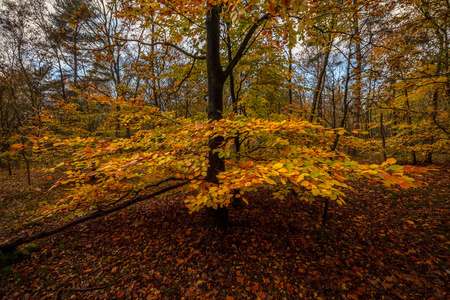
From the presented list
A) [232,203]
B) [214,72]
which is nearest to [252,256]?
[232,203]

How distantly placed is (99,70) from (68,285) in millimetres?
14445

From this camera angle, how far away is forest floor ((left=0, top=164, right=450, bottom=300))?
279 centimetres

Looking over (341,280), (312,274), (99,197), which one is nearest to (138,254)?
(99,197)

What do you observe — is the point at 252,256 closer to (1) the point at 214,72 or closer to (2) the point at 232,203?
(2) the point at 232,203

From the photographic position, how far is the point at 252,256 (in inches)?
133

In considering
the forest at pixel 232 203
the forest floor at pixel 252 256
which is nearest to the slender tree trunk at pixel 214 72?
the forest at pixel 232 203

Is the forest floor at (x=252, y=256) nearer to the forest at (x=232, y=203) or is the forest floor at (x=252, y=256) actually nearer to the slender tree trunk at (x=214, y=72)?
the forest at (x=232, y=203)

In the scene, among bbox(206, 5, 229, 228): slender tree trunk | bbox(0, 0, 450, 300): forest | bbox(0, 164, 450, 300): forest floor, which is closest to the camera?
bbox(0, 0, 450, 300): forest

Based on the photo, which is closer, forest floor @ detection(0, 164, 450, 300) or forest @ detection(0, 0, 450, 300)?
forest @ detection(0, 0, 450, 300)

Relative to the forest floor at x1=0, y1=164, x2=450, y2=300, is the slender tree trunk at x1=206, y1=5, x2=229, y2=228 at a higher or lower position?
higher

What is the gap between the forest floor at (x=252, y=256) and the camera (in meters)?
2.79

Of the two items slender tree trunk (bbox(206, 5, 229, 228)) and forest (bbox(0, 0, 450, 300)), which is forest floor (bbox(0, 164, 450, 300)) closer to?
forest (bbox(0, 0, 450, 300))

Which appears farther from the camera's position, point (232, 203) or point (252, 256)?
point (232, 203)

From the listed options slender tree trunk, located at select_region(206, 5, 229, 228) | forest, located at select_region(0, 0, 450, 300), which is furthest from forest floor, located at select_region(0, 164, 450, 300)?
slender tree trunk, located at select_region(206, 5, 229, 228)
